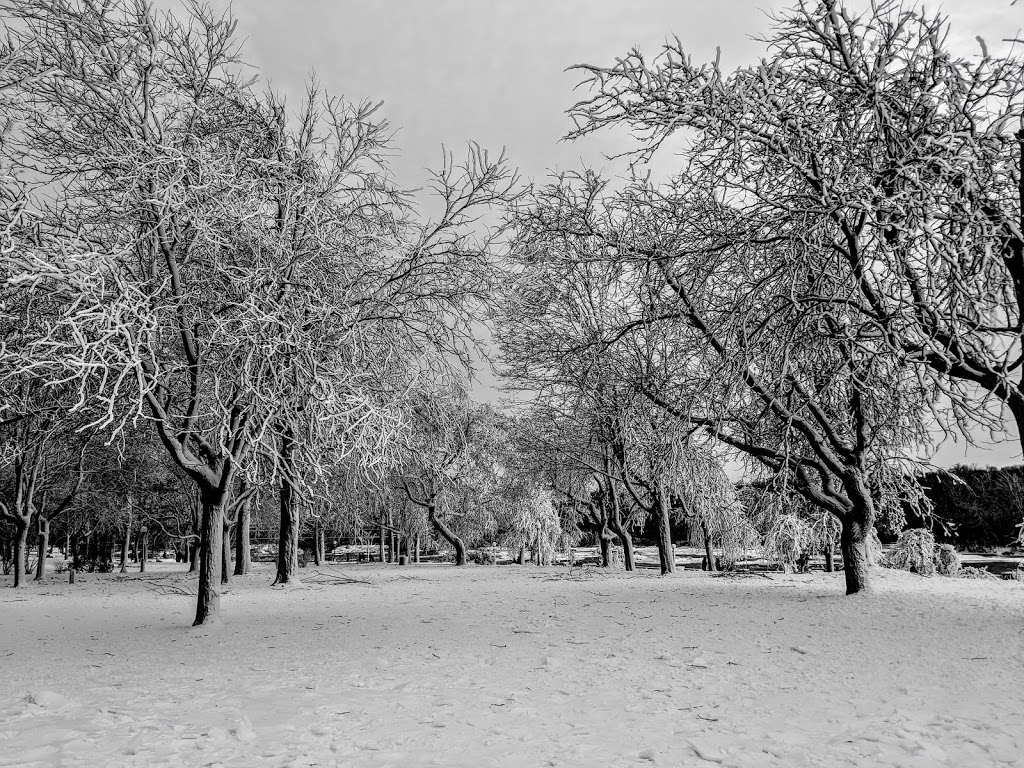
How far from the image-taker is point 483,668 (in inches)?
219

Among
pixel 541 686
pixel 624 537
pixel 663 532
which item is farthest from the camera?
pixel 624 537

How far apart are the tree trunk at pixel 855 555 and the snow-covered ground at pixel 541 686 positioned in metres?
0.34

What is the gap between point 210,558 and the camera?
8.73 m

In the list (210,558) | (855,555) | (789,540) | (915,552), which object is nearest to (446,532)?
(789,540)

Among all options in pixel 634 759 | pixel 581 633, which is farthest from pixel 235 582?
pixel 634 759

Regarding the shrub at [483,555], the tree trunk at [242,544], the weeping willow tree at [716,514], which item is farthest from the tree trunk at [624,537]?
the shrub at [483,555]

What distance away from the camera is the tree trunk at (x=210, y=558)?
862 centimetres

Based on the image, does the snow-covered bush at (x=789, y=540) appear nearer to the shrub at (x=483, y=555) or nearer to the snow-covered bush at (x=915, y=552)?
the snow-covered bush at (x=915, y=552)

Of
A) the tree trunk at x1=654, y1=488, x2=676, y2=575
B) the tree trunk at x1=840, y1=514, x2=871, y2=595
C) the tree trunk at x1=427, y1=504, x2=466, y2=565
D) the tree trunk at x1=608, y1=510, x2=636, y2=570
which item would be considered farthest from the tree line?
the tree trunk at x1=427, y1=504, x2=466, y2=565

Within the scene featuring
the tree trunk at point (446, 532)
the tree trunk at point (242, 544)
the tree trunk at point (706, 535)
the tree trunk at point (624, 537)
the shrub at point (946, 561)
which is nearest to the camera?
the tree trunk at point (242, 544)

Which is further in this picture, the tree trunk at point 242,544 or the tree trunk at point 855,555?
the tree trunk at point 242,544

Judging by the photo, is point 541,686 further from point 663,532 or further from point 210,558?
point 663,532

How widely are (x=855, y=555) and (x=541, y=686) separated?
6842 millimetres

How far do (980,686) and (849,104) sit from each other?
5905 millimetres
